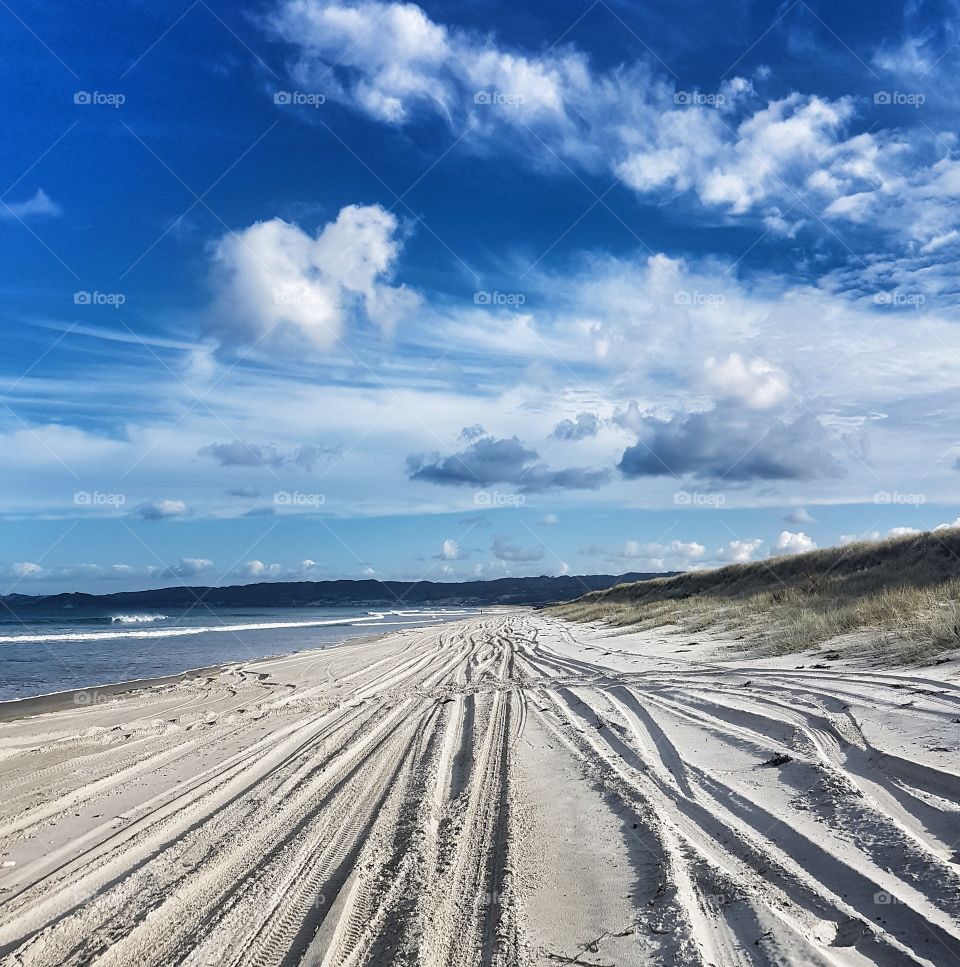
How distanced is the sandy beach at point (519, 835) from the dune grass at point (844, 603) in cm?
218

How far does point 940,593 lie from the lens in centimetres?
1499

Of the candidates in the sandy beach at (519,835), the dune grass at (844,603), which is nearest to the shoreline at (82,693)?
the sandy beach at (519,835)

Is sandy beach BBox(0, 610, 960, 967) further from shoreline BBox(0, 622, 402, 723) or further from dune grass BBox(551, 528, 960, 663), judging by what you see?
shoreline BBox(0, 622, 402, 723)

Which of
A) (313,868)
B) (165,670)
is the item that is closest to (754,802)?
(313,868)

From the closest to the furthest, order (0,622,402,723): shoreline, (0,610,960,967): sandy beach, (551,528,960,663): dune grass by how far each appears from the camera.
A: (0,610,960,967): sandy beach < (551,528,960,663): dune grass < (0,622,402,723): shoreline

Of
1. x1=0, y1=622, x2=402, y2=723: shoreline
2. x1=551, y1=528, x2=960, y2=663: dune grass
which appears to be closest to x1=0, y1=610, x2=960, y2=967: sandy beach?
x1=551, y1=528, x2=960, y2=663: dune grass

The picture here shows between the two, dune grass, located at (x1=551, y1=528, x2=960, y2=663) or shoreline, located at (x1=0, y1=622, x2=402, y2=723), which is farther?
shoreline, located at (x1=0, y1=622, x2=402, y2=723)

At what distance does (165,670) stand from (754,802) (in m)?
19.5

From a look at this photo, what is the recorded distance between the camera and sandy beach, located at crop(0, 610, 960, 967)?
3299 mm

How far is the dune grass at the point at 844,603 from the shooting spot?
419 inches

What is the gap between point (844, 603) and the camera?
1778cm

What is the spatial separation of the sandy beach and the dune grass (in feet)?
7.14

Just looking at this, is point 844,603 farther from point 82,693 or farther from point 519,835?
point 82,693

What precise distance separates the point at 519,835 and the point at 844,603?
16.1m
